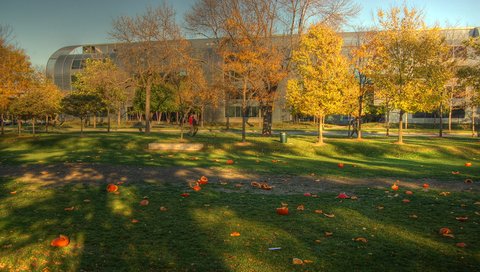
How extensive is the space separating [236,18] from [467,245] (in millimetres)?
24360

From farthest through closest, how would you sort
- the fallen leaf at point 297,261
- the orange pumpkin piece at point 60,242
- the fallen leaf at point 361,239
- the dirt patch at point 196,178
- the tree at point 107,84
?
the tree at point 107,84
the dirt patch at point 196,178
the fallen leaf at point 361,239
the orange pumpkin piece at point 60,242
the fallen leaf at point 297,261

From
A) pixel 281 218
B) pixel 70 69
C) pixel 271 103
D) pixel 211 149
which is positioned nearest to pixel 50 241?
pixel 281 218

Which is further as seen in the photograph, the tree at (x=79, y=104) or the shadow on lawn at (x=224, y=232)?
the tree at (x=79, y=104)

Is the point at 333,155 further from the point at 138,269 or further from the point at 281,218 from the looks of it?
the point at 138,269

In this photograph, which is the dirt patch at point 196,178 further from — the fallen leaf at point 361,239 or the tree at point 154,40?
the tree at point 154,40

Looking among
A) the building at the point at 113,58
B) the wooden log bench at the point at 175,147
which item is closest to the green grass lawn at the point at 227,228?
the wooden log bench at the point at 175,147

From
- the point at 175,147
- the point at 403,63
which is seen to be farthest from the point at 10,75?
the point at 403,63

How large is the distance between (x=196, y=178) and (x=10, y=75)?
29.7 metres

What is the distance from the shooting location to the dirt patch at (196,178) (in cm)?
1084

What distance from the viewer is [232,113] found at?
70438 mm

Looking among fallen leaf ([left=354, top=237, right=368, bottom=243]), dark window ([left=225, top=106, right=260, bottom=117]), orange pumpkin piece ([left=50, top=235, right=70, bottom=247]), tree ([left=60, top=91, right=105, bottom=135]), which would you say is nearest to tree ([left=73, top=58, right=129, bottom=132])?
tree ([left=60, top=91, right=105, bottom=135])

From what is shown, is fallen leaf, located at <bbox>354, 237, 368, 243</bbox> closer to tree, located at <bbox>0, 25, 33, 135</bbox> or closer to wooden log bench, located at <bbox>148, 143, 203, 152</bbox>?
wooden log bench, located at <bbox>148, 143, 203, 152</bbox>

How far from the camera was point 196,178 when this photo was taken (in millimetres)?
12156

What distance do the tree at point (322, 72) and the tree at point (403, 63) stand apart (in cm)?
316
